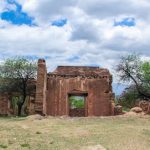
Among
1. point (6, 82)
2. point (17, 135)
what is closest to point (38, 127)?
point (17, 135)

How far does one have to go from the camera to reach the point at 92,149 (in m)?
16.6

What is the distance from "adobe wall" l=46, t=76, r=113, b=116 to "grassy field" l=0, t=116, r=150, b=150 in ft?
29.8

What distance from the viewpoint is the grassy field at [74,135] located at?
1742 cm

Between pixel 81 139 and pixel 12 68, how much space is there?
24.0m

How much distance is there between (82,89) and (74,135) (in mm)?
15480

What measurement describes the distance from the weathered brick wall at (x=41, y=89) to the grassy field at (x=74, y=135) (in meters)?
6.16

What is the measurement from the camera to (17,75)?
41.7m

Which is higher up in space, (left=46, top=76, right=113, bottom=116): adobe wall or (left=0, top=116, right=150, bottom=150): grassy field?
(left=46, top=76, right=113, bottom=116): adobe wall

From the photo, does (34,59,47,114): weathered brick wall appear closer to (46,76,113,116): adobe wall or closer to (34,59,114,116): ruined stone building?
(34,59,114,116): ruined stone building

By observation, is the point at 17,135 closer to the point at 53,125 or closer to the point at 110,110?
the point at 53,125

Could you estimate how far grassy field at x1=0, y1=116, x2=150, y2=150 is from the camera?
1742 cm

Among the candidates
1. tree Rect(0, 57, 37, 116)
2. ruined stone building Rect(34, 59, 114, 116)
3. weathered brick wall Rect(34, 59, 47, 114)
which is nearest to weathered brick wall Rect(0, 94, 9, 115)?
tree Rect(0, 57, 37, 116)

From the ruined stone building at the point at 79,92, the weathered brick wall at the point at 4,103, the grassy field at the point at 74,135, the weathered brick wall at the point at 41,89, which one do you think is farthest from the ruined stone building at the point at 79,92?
the weathered brick wall at the point at 4,103

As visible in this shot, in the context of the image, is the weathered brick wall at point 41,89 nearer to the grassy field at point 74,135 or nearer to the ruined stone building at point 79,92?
the ruined stone building at point 79,92
